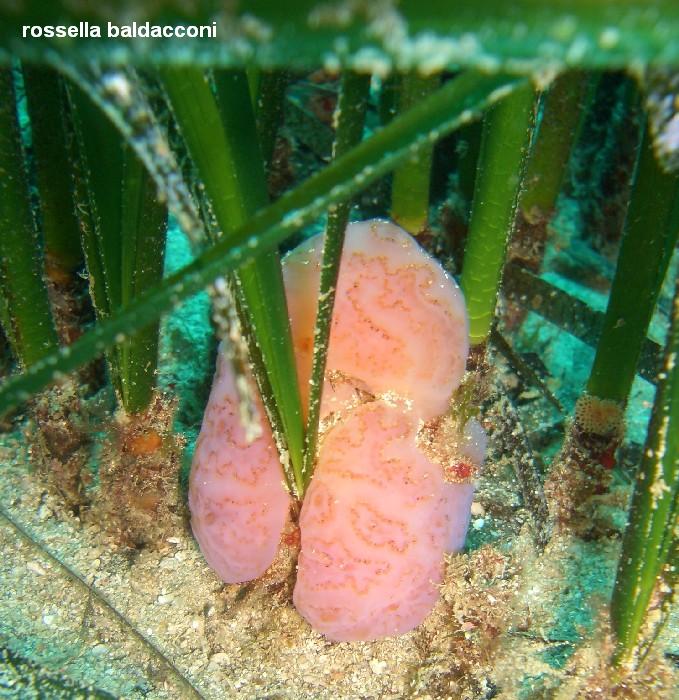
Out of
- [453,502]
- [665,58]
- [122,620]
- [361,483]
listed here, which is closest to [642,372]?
[453,502]

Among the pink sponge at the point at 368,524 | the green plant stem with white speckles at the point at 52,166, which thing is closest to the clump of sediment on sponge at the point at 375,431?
the pink sponge at the point at 368,524

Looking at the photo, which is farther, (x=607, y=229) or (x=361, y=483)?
(x=607, y=229)

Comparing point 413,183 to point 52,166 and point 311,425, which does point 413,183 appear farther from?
point 52,166

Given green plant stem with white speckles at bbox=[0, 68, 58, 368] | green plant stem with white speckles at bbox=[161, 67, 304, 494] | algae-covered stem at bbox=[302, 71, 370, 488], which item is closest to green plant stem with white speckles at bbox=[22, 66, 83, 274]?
green plant stem with white speckles at bbox=[0, 68, 58, 368]

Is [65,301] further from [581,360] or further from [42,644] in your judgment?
[581,360]

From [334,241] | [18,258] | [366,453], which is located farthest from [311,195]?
[18,258]
